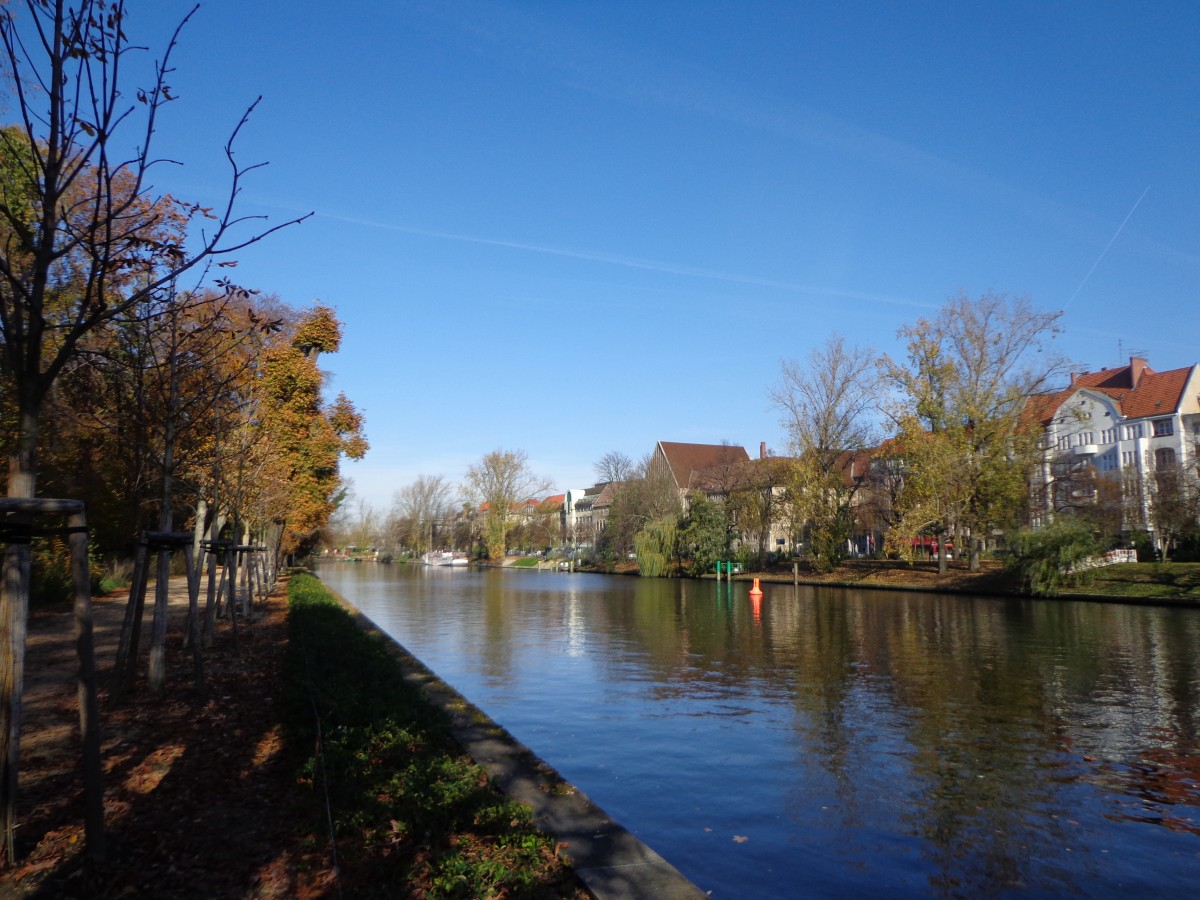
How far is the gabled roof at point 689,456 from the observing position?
87.1m

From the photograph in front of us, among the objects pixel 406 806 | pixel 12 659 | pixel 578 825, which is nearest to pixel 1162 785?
pixel 578 825

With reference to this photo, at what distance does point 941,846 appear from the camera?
664 cm

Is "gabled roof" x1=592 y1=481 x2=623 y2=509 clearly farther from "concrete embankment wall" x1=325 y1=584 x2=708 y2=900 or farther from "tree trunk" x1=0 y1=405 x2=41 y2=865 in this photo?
"tree trunk" x1=0 y1=405 x2=41 y2=865

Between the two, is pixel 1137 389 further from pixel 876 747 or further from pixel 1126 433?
pixel 876 747

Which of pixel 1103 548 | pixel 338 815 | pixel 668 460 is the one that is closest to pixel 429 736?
pixel 338 815

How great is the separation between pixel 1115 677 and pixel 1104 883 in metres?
9.90

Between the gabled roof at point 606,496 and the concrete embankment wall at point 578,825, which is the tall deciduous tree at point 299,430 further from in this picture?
the gabled roof at point 606,496

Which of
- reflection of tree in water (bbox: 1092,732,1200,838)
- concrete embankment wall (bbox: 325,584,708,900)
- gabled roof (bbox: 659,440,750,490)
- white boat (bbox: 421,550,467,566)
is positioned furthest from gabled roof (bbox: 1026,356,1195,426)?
white boat (bbox: 421,550,467,566)

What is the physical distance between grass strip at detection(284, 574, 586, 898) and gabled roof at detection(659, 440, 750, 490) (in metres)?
75.6

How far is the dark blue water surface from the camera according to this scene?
20.8 feet

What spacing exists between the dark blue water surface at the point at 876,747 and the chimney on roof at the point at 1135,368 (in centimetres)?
4422

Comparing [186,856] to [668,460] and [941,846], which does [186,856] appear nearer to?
[941,846]

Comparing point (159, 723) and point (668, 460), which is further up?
point (668, 460)

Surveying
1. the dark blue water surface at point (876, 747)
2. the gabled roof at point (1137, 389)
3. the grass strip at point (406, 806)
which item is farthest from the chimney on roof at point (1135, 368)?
the grass strip at point (406, 806)
